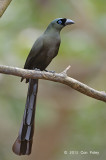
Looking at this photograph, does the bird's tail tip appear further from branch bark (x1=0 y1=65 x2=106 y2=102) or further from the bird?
branch bark (x1=0 y1=65 x2=106 y2=102)

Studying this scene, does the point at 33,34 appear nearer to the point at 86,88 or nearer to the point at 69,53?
the point at 69,53

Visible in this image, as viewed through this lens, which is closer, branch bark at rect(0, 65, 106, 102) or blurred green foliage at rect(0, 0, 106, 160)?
branch bark at rect(0, 65, 106, 102)

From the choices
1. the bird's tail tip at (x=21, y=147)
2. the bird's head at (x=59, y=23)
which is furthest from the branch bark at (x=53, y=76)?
the bird's head at (x=59, y=23)

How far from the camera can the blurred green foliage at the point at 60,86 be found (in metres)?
5.38

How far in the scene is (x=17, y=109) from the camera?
17.6 feet

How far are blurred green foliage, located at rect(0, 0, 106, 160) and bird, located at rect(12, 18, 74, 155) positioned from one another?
3.80 ft

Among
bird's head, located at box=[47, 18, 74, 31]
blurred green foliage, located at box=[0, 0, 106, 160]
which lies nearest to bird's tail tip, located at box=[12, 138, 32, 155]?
bird's head, located at box=[47, 18, 74, 31]

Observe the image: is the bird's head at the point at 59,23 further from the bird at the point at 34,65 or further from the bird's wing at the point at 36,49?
the bird's wing at the point at 36,49

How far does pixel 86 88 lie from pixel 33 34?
251 cm

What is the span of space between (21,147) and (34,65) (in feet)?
2.64

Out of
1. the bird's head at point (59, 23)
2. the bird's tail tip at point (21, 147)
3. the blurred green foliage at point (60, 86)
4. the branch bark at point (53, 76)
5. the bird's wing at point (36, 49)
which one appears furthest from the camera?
the blurred green foliage at point (60, 86)

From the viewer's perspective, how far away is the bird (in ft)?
12.1

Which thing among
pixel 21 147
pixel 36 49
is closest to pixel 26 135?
pixel 21 147

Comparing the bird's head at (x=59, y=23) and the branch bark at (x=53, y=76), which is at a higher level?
the bird's head at (x=59, y=23)
